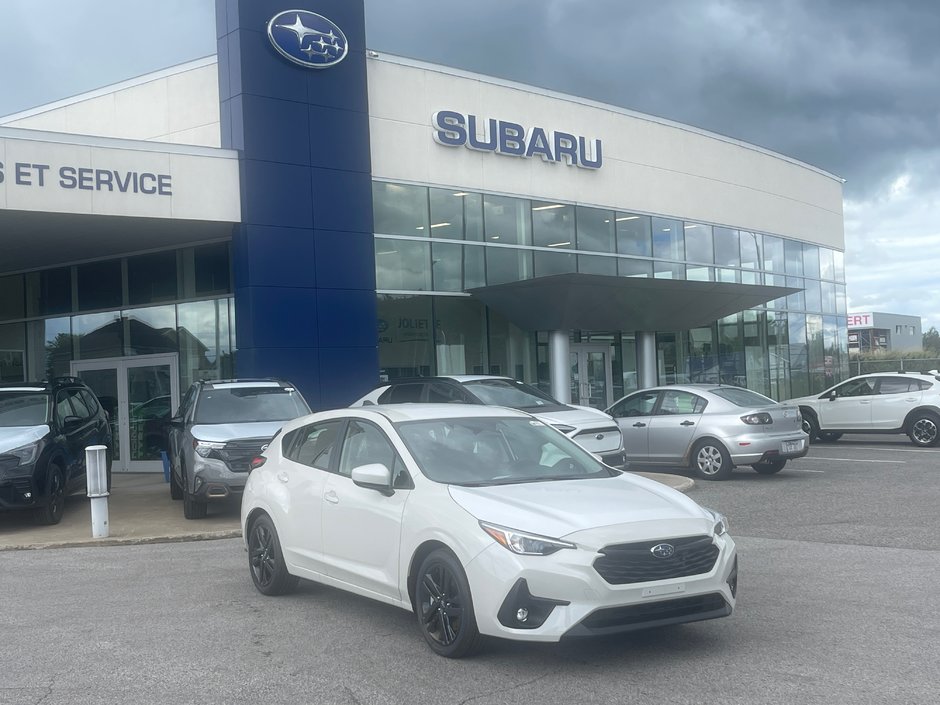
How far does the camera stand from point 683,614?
18.8 ft

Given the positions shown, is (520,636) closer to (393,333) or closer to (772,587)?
(772,587)

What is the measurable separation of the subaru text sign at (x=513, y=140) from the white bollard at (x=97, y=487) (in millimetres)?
11585

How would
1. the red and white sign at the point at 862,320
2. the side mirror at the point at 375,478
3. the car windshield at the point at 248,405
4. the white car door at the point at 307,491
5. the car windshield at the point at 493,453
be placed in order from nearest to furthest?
the side mirror at the point at 375,478 < the car windshield at the point at 493,453 < the white car door at the point at 307,491 < the car windshield at the point at 248,405 < the red and white sign at the point at 862,320

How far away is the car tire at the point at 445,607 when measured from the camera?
5.75 metres

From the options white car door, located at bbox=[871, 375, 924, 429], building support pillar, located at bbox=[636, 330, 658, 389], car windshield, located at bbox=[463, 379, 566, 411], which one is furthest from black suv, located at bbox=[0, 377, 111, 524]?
white car door, located at bbox=[871, 375, 924, 429]

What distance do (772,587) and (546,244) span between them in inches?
617

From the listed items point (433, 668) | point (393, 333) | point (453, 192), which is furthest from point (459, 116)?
point (433, 668)

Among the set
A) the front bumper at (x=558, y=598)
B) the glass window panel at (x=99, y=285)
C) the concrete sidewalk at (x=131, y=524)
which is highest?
the glass window panel at (x=99, y=285)

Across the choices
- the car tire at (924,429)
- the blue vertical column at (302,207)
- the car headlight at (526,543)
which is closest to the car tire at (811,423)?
the car tire at (924,429)

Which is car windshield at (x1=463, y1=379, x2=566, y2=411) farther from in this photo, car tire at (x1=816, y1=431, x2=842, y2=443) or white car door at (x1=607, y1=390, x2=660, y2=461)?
car tire at (x1=816, y1=431, x2=842, y2=443)

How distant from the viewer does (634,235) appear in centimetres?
2480

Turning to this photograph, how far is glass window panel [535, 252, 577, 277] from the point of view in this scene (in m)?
22.7

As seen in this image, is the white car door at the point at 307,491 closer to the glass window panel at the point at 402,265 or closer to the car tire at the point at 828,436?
the glass window panel at the point at 402,265

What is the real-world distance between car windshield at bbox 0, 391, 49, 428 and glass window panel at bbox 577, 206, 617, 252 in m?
13.4
